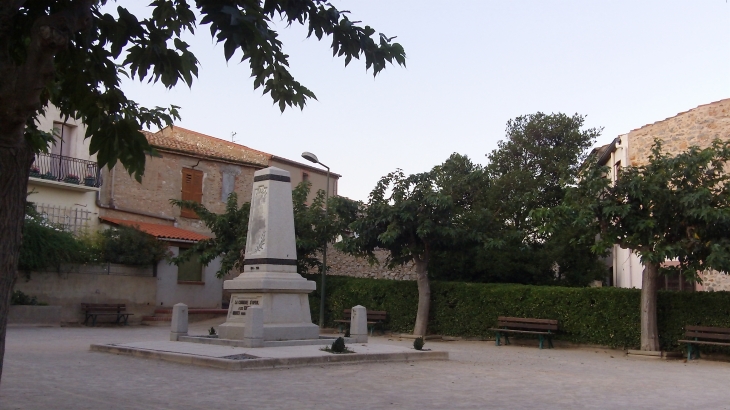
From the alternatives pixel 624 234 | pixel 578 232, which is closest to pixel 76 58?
pixel 624 234

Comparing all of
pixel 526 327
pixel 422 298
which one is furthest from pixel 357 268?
pixel 526 327

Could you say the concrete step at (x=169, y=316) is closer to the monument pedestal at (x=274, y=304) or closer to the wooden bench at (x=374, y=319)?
the wooden bench at (x=374, y=319)

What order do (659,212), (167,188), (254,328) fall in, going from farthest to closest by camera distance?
(167,188) < (659,212) < (254,328)

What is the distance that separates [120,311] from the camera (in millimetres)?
25469

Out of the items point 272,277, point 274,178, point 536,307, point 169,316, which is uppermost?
point 274,178

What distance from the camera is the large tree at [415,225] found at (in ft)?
70.0

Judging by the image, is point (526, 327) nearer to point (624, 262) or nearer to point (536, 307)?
point (536, 307)

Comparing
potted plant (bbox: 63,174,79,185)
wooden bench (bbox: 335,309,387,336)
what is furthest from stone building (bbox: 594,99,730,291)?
potted plant (bbox: 63,174,79,185)

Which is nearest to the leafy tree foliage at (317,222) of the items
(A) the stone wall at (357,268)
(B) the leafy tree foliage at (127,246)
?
(B) the leafy tree foliage at (127,246)

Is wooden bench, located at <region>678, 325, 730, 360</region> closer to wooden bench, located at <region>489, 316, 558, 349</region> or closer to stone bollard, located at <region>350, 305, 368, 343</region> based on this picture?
wooden bench, located at <region>489, 316, 558, 349</region>

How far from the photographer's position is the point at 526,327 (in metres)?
20.1

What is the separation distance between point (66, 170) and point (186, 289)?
6.39 m

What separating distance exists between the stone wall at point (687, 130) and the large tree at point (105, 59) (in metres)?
18.2

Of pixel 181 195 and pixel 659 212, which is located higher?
pixel 181 195
